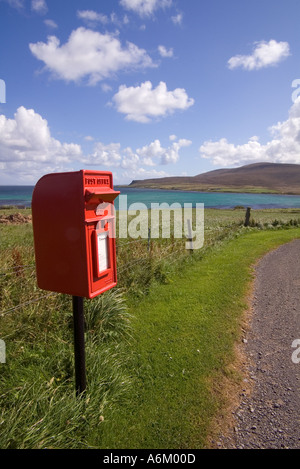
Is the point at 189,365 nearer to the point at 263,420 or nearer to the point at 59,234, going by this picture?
the point at 263,420

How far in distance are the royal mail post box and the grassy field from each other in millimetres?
1290

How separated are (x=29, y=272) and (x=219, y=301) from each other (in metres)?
4.20

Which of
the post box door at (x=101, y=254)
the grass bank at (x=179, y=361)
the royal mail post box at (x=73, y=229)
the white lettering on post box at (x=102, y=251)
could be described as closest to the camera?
the royal mail post box at (x=73, y=229)

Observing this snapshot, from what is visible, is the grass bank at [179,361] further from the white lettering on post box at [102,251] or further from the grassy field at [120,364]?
the white lettering on post box at [102,251]

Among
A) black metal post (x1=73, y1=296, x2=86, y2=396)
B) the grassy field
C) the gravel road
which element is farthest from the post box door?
the gravel road

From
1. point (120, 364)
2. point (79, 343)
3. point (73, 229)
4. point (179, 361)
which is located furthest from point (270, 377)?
point (73, 229)

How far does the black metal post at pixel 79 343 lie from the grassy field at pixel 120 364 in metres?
0.17

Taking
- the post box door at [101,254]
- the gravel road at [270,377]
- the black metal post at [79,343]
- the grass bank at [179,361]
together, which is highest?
the post box door at [101,254]

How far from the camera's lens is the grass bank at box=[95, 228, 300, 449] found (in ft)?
9.64

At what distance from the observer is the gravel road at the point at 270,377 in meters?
2.97

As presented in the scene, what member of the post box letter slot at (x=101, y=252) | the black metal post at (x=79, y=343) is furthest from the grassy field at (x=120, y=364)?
the post box letter slot at (x=101, y=252)

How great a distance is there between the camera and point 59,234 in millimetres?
2674

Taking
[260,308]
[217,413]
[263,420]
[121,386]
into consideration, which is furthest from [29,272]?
[260,308]

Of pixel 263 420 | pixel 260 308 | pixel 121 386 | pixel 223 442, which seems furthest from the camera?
pixel 260 308
